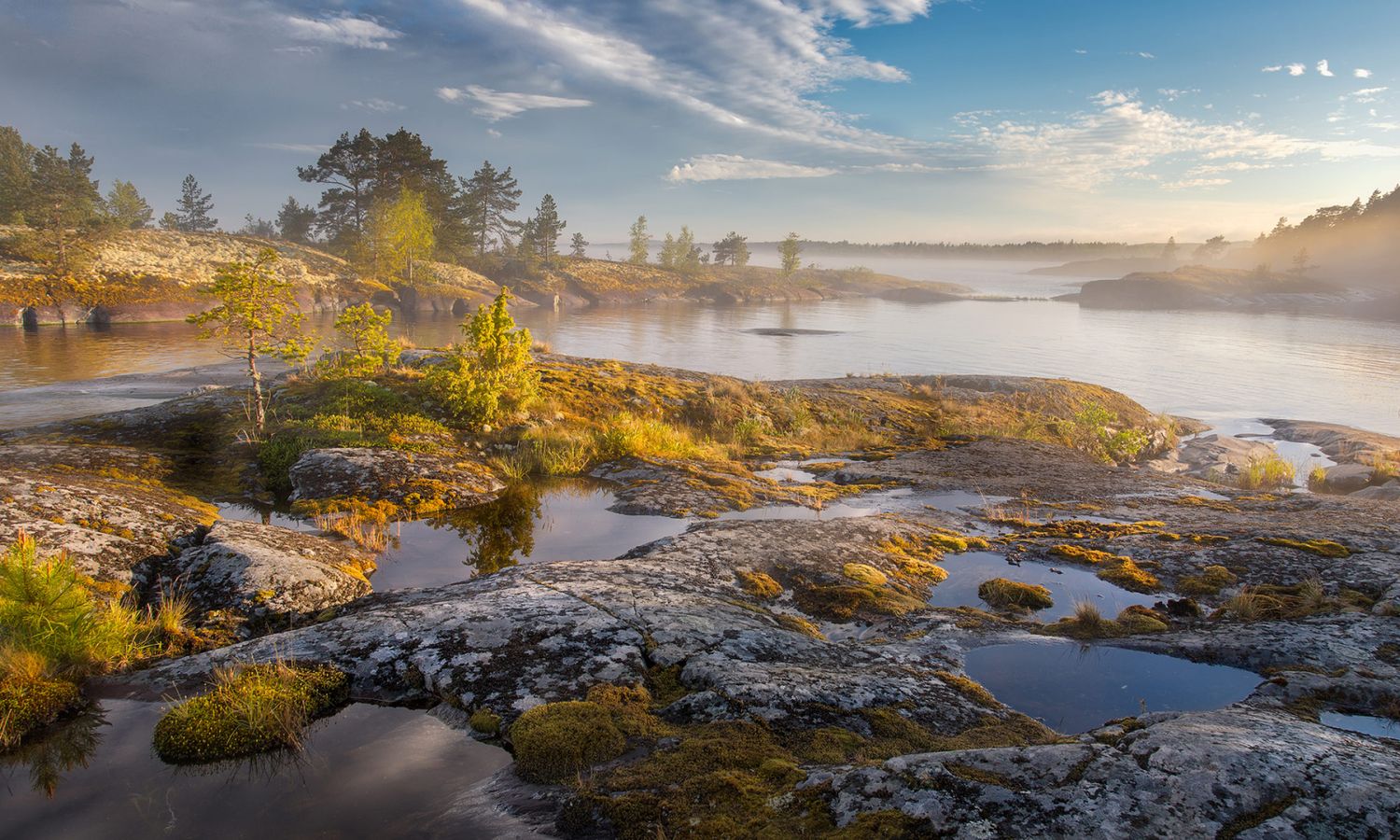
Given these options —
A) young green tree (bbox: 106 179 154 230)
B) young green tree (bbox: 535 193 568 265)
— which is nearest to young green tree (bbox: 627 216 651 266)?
young green tree (bbox: 535 193 568 265)

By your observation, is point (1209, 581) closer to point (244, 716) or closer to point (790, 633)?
point (790, 633)

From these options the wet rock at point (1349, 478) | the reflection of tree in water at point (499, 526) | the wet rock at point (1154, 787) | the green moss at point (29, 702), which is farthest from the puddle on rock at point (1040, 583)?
the wet rock at point (1349, 478)

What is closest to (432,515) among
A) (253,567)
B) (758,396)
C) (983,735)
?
(253,567)

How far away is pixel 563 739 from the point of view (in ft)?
15.6

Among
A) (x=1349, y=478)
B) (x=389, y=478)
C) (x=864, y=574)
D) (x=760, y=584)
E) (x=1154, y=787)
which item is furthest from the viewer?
(x=1349, y=478)

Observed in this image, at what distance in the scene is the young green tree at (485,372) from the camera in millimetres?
15852

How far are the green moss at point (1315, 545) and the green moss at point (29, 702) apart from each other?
14.6 m

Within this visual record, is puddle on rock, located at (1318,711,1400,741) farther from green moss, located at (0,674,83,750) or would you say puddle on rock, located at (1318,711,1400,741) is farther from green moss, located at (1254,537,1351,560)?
green moss, located at (0,674,83,750)

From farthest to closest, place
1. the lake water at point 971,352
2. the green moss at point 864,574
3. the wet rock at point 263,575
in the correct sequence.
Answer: the lake water at point 971,352, the green moss at point 864,574, the wet rock at point 263,575

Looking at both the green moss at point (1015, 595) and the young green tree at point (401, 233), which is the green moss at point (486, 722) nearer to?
the green moss at point (1015, 595)

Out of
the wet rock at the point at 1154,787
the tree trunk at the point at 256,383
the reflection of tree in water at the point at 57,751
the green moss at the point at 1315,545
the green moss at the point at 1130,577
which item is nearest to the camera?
the wet rock at the point at 1154,787

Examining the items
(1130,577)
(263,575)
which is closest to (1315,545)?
(1130,577)

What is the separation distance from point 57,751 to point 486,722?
3159 millimetres

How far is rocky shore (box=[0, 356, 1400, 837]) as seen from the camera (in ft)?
11.7
